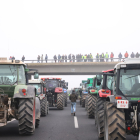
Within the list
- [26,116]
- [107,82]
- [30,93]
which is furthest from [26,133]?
[107,82]

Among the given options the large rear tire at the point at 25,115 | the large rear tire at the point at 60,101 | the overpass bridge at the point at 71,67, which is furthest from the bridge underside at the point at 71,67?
the large rear tire at the point at 25,115

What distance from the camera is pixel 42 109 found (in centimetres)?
1872

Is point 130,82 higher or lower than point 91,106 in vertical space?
higher

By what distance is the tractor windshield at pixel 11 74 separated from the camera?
11.0 m

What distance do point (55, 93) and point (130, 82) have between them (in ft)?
56.0

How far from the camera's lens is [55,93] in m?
25.3

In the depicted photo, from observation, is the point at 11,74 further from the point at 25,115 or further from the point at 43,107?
the point at 43,107

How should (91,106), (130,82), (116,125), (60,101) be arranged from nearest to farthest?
1. (116,125)
2. (130,82)
3. (91,106)
4. (60,101)

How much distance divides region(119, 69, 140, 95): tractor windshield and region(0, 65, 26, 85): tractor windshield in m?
4.19

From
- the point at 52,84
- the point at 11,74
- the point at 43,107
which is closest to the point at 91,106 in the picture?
the point at 43,107

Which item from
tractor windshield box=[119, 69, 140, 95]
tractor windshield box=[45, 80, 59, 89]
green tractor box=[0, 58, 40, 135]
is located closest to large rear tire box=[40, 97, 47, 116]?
tractor windshield box=[45, 80, 59, 89]

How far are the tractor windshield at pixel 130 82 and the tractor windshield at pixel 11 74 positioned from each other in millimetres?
4190

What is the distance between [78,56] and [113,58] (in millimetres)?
6755

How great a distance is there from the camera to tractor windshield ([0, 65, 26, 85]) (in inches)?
431
